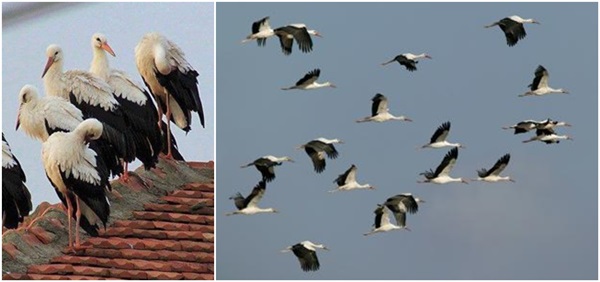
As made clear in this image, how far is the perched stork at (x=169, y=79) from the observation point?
11164 millimetres

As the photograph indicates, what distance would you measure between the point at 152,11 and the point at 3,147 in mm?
1935

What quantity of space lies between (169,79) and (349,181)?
2.11 m

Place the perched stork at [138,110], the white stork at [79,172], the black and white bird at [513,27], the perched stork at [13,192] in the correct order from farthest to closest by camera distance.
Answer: the black and white bird at [513,27] → the perched stork at [138,110] → the perched stork at [13,192] → the white stork at [79,172]

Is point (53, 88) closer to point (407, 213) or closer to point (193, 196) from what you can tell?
point (193, 196)

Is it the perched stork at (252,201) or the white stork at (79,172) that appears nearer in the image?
the white stork at (79,172)

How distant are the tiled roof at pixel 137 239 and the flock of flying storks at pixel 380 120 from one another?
1.41 ft

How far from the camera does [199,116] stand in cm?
1123

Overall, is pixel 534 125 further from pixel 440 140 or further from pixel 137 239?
pixel 137 239

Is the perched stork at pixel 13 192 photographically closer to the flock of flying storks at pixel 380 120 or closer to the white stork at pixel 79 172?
the white stork at pixel 79 172

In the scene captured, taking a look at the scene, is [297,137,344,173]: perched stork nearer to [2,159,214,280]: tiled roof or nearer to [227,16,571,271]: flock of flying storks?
[227,16,571,271]: flock of flying storks

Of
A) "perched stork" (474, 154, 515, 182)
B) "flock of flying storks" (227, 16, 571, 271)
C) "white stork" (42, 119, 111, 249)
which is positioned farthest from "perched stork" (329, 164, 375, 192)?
"white stork" (42, 119, 111, 249)

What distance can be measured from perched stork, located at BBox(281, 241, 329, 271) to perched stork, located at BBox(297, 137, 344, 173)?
2.51 ft

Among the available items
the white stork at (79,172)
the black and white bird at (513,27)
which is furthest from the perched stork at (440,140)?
the white stork at (79,172)

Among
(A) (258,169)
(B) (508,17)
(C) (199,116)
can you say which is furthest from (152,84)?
(B) (508,17)
